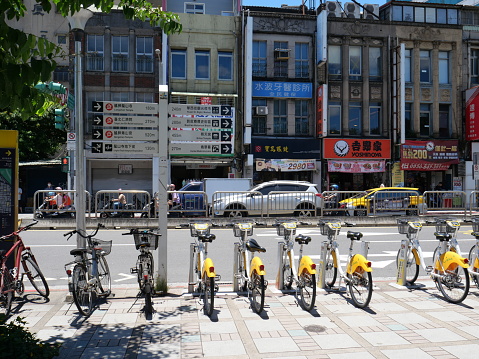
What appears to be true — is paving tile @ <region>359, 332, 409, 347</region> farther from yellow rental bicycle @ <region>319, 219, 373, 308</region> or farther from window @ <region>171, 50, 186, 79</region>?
window @ <region>171, 50, 186, 79</region>

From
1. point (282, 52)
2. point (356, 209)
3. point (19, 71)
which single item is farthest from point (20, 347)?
point (282, 52)

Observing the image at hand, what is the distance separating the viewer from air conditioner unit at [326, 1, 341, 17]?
3206 centimetres

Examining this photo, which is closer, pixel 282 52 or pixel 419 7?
pixel 282 52

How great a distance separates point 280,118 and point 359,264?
23601 mm

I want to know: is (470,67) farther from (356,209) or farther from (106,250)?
(106,250)

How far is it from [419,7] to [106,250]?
3133 centimetres

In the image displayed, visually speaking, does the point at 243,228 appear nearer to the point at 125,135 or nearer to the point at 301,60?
the point at 125,135

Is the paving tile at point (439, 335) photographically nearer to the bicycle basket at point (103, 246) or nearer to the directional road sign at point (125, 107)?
the bicycle basket at point (103, 246)

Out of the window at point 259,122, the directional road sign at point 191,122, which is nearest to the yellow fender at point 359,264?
the directional road sign at point 191,122

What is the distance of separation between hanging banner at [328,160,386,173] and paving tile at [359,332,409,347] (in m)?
23.8

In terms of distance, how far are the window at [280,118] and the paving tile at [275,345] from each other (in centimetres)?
2456

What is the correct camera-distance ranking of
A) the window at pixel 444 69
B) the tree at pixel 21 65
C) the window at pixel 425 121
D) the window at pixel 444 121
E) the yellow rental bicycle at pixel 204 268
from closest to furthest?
the tree at pixel 21 65 < the yellow rental bicycle at pixel 204 268 < the window at pixel 425 121 < the window at pixel 444 121 < the window at pixel 444 69

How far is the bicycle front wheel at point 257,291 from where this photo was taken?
19.6 feet

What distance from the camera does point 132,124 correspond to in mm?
7305
